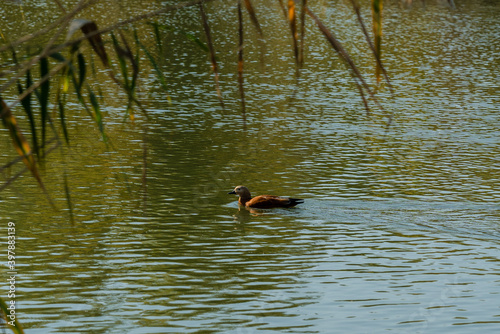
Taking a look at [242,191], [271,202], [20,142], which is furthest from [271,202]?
[20,142]

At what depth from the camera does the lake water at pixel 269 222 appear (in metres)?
9.45

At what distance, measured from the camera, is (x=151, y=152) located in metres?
18.3

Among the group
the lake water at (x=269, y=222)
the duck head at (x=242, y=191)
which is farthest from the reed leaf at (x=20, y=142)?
the duck head at (x=242, y=191)

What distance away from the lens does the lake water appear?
31.0 feet

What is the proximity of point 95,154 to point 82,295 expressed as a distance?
27.6 feet

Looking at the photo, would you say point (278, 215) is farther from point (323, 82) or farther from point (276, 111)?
point (323, 82)

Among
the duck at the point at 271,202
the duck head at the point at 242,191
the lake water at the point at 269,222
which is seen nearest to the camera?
the lake water at the point at 269,222

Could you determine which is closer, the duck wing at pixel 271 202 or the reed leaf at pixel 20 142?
the reed leaf at pixel 20 142

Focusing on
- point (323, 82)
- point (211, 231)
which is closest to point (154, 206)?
point (211, 231)

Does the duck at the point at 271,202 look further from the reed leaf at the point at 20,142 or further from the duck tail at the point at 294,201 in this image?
the reed leaf at the point at 20,142

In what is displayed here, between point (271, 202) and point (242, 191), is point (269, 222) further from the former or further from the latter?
point (242, 191)

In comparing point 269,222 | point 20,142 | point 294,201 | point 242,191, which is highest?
point 20,142

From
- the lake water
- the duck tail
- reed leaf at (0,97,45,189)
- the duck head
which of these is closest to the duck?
the duck tail

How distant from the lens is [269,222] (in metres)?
14.0
